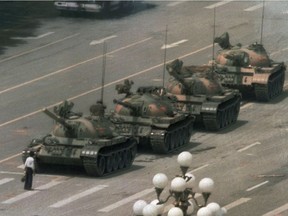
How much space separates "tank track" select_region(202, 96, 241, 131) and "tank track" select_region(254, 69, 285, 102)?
3645 mm

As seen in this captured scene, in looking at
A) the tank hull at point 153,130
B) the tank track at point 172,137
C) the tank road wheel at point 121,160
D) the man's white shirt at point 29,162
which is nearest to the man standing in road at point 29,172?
the man's white shirt at point 29,162

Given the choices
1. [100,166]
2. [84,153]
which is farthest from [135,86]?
[84,153]

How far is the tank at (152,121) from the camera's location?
65438 mm

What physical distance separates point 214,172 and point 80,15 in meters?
36.6

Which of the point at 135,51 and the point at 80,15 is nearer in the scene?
the point at 135,51

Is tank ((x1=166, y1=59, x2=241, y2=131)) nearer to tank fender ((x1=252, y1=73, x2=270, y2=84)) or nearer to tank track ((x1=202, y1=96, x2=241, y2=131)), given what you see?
tank track ((x1=202, y1=96, x2=241, y2=131))

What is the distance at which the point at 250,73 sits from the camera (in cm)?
7744

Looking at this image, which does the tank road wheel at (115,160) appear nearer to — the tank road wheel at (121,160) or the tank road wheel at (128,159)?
the tank road wheel at (121,160)

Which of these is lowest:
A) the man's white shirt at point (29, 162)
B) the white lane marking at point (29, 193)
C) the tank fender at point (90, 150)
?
the white lane marking at point (29, 193)

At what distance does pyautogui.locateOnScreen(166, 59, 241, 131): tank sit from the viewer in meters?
70.3

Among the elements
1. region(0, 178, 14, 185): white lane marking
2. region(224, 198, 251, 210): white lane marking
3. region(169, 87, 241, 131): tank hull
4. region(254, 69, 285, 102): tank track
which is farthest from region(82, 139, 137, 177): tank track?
region(254, 69, 285, 102): tank track

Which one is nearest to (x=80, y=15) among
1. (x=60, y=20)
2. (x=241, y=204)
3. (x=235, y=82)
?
(x=60, y=20)

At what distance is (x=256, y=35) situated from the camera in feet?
299

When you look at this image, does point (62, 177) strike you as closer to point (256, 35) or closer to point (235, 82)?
point (235, 82)
